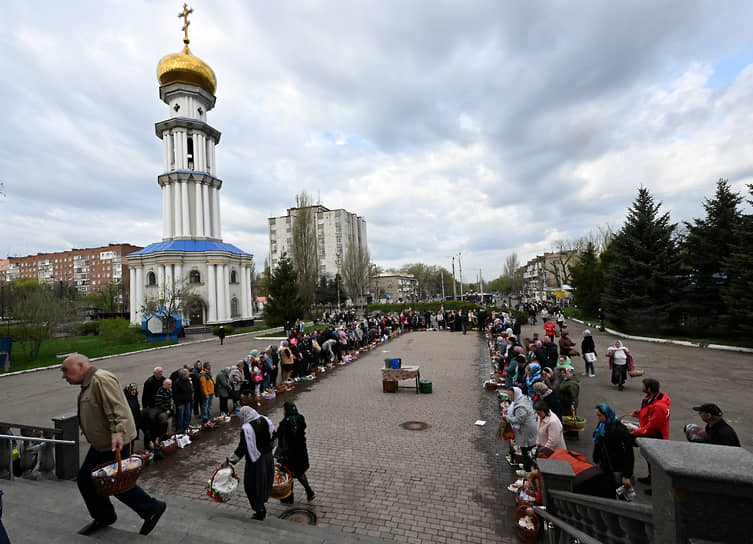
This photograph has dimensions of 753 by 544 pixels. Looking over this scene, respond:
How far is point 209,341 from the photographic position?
2802 centimetres

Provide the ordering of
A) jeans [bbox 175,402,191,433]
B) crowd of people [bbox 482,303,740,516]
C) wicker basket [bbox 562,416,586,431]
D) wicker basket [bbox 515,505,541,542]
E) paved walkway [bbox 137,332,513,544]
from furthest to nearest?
1. jeans [bbox 175,402,191,433]
2. wicker basket [bbox 562,416,586,431]
3. paved walkway [bbox 137,332,513,544]
4. crowd of people [bbox 482,303,740,516]
5. wicker basket [bbox 515,505,541,542]

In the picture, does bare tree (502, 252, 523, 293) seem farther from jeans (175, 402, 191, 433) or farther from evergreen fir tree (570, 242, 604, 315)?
jeans (175, 402, 191, 433)

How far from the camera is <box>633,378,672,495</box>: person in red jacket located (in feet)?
18.1

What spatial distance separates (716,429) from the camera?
4.68 metres

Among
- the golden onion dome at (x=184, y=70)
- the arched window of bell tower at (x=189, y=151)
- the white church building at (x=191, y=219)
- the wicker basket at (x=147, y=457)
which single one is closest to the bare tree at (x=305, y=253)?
the white church building at (x=191, y=219)

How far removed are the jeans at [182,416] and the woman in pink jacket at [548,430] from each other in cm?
737

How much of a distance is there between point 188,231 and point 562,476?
4448 centimetres

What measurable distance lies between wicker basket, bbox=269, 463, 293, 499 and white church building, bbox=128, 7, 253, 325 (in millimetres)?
35978

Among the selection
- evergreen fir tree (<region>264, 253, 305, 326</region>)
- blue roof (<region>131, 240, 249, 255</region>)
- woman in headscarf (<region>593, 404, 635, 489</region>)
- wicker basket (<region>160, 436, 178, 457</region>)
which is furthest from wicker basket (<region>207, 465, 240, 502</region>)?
blue roof (<region>131, 240, 249, 255</region>)

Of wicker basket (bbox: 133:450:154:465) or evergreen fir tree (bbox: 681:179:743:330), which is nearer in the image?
wicker basket (bbox: 133:450:154:465)

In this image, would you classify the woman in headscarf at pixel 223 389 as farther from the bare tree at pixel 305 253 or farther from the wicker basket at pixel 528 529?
the bare tree at pixel 305 253

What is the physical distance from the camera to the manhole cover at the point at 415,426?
8.52 metres

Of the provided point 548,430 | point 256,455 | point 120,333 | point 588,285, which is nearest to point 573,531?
point 548,430

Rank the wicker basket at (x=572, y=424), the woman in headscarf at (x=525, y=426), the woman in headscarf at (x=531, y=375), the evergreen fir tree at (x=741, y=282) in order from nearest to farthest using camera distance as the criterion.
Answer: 1. the woman in headscarf at (x=525, y=426)
2. the wicker basket at (x=572, y=424)
3. the woman in headscarf at (x=531, y=375)
4. the evergreen fir tree at (x=741, y=282)
